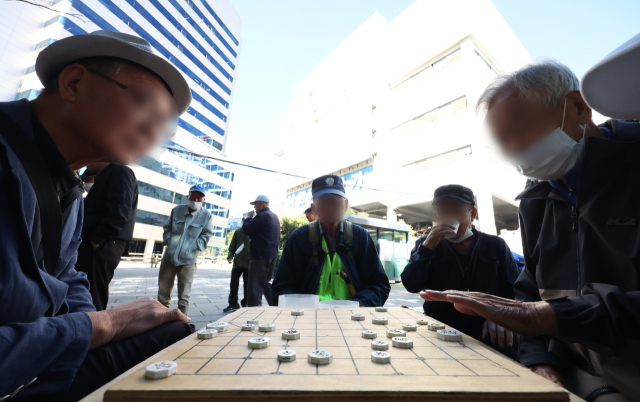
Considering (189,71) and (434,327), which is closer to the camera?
(434,327)

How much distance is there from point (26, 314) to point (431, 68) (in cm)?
2625

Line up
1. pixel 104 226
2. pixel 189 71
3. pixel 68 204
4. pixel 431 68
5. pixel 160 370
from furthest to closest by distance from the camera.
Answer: pixel 189 71 < pixel 431 68 < pixel 104 226 < pixel 68 204 < pixel 160 370

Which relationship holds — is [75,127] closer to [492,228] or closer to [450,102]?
[492,228]

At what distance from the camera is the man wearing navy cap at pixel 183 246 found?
455 centimetres

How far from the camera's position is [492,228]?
60.9ft

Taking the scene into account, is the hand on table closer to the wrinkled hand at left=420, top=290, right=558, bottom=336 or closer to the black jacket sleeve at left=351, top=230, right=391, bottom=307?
the wrinkled hand at left=420, top=290, right=558, bottom=336

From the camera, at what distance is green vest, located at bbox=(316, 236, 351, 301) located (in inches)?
104

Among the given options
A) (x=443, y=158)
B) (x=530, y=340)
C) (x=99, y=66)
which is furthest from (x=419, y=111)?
(x=99, y=66)

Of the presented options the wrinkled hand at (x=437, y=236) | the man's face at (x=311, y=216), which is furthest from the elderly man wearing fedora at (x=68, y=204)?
the man's face at (x=311, y=216)

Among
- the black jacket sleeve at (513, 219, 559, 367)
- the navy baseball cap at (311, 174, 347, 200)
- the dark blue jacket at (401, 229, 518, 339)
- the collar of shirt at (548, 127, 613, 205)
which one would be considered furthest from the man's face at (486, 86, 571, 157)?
the navy baseball cap at (311, 174, 347, 200)

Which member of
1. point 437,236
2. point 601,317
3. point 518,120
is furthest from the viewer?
point 437,236

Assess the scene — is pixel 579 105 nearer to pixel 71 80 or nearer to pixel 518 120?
pixel 518 120

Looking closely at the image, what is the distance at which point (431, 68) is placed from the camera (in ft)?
74.4

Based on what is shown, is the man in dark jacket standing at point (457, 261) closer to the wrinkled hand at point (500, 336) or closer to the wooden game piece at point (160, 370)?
the wrinkled hand at point (500, 336)
